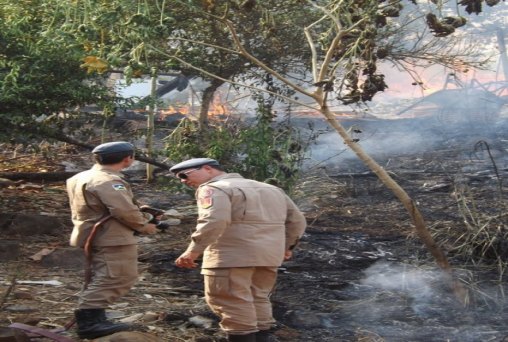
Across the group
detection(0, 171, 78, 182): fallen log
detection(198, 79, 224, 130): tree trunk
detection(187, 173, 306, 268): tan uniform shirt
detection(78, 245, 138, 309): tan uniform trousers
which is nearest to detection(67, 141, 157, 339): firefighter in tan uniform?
detection(78, 245, 138, 309): tan uniform trousers

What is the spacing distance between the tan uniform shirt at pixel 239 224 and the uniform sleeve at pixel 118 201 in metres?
0.61

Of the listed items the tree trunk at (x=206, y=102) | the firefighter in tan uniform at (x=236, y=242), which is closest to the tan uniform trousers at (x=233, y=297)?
the firefighter in tan uniform at (x=236, y=242)

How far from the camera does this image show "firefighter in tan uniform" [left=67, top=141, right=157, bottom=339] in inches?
196

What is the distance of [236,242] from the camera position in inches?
181

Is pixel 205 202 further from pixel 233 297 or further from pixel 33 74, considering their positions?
pixel 33 74

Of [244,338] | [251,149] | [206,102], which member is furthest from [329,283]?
[206,102]

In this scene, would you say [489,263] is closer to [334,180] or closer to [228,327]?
[228,327]

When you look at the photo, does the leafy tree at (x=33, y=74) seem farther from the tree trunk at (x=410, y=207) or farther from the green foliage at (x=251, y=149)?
the tree trunk at (x=410, y=207)

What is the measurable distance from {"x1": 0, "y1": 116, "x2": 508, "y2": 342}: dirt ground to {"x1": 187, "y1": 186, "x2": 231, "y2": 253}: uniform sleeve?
120cm

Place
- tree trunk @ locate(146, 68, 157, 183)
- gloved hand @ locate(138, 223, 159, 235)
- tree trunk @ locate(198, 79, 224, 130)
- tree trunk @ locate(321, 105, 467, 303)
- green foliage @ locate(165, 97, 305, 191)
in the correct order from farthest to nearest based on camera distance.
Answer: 1. tree trunk @ locate(198, 79, 224, 130)
2. tree trunk @ locate(146, 68, 157, 183)
3. green foliage @ locate(165, 97, 305, 191)
4. tree trunk @ locate(321, 105, 467, 303)
5. gloved hand @ locate(138, 223, 159, 235)

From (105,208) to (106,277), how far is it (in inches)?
18.2

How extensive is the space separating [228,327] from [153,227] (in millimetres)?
1002

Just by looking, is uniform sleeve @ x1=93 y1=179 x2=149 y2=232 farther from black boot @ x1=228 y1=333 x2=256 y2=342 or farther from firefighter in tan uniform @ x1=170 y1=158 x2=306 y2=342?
black boot @ x1=228 y1=333 x2=256 y2=342

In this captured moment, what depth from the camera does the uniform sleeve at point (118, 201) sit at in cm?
494
